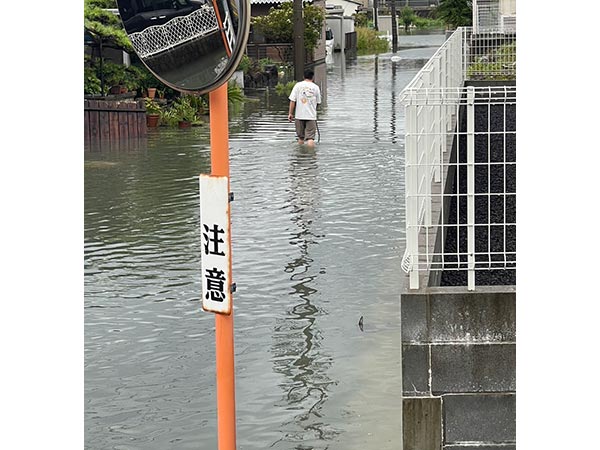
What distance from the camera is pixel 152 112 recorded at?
25.0 metres

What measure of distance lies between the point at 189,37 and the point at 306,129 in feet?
50.8

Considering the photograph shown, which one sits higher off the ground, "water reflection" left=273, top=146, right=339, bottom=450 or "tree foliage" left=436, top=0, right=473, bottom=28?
"tree foliage" left=436, top=0, right=473, bottom=28

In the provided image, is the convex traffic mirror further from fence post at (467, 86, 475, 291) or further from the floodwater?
the floodwater

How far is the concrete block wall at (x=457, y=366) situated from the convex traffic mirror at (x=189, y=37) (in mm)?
1824

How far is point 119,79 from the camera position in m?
27.6

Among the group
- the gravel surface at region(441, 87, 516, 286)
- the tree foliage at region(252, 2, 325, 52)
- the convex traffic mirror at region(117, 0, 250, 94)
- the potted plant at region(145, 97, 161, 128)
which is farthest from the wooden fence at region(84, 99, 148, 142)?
the tree foliage at region(252, 2, 325, 52)

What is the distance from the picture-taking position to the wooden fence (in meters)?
22.3

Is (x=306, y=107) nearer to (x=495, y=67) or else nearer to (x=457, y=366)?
(x=495, y=67)

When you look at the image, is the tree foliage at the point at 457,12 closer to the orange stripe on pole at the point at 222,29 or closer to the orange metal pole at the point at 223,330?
the orange metal pole at the point at 223,330

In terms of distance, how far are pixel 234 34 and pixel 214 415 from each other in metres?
3.09

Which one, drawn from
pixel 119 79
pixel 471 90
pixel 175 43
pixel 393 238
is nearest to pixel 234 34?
pixel 175 43

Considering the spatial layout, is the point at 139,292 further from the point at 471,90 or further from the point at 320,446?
the point at 471,90

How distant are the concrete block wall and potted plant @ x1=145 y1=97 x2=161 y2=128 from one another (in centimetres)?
1828

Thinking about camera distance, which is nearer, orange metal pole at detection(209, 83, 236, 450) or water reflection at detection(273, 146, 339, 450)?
orange metal pole at detection(209, 83, 236, 450)
